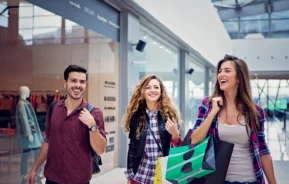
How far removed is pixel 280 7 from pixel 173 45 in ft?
53.5

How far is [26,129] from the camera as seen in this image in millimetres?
4605

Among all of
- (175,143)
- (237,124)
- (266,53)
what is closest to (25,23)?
(175,143)

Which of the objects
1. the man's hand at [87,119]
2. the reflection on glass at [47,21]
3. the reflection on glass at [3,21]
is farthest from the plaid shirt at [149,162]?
the reflection on glass at [47,21]

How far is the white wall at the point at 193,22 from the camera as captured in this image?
8.60 metres

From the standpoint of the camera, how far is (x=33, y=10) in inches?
179

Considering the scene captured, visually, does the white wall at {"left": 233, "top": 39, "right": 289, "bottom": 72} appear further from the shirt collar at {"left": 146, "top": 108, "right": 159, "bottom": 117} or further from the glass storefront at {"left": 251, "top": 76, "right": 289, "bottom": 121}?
the shirt collar at {"left": 146, "top": 108, "right": 159, "bottom": 117}

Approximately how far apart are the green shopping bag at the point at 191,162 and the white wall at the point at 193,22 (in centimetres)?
504

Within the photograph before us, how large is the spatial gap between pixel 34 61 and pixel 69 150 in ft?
7.99

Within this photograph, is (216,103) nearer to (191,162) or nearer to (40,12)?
(191,162)

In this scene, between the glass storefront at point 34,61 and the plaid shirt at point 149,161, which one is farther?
the glass storefront at point 34,61

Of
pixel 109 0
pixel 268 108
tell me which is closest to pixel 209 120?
pixel 109 0

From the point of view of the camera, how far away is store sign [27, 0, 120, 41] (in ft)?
16.3

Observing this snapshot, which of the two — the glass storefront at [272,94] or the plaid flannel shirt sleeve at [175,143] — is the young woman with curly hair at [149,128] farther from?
the glass storefront at [272,94]

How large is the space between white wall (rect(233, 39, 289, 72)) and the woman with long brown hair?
23287 millimetres
